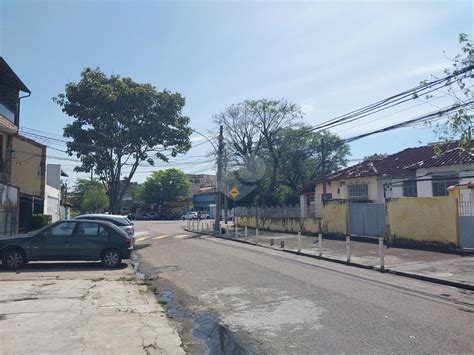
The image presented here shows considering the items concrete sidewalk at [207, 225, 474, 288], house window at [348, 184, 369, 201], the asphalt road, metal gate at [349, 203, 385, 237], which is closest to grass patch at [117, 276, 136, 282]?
the asphalt road

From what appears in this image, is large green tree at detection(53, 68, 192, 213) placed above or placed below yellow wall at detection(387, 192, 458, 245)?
above

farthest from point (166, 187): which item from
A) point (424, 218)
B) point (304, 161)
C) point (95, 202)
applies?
point (424, 218)

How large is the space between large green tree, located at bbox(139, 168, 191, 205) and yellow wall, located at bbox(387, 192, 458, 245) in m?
59.6

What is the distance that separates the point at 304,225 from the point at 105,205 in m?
38.4

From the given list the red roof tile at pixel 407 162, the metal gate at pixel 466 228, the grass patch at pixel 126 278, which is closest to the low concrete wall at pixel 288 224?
the red roof tile at pixel 407 162

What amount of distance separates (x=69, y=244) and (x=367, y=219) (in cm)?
1539

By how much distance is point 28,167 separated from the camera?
2750 cm

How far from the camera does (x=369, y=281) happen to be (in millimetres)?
11031

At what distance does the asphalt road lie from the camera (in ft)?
19.4

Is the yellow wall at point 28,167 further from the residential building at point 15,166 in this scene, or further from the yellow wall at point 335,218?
the yellow wall at point 335,218

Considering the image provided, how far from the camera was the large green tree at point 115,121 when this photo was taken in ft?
97.6

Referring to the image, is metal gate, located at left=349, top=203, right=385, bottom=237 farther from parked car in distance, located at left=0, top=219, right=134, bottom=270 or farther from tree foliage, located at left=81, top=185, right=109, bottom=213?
tree foliage, located at left=81, top=185, right=109, bottom=213

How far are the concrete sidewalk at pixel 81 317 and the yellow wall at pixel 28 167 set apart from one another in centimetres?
1645

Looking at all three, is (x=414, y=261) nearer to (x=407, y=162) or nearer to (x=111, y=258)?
(x=111, y=258)
